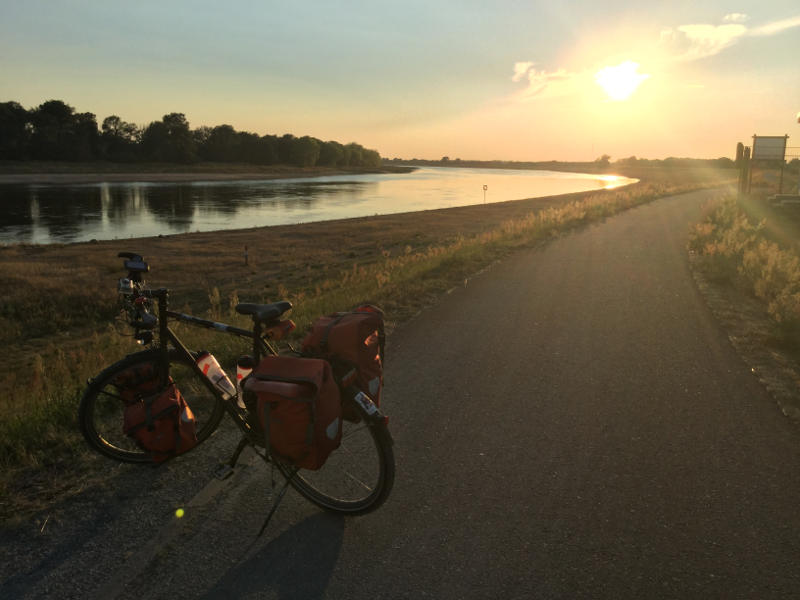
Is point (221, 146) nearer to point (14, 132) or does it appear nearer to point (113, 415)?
point (14, 132)

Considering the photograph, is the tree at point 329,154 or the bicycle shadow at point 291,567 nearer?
the bicycle shadow at point 291,567

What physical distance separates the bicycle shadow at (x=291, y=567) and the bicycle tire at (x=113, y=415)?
1.10 meters

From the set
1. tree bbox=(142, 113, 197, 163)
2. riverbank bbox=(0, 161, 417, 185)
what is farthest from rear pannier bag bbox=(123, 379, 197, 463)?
tree bbox=(142, 113, 197, 163)

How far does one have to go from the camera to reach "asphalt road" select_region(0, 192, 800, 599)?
2.93 meters

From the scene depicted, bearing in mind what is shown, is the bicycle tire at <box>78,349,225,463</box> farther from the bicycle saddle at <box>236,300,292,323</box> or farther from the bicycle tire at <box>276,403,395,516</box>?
the bicycle tire at <box>276,403,395,516</box>

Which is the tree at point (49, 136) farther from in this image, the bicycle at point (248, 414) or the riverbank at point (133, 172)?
the bicycle at point (248, 414)

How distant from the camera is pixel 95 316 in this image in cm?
1493

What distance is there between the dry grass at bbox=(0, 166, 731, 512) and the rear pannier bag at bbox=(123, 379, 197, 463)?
0.71 metres

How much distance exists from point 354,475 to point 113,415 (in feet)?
7.06

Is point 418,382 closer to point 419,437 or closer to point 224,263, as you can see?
point 419,437

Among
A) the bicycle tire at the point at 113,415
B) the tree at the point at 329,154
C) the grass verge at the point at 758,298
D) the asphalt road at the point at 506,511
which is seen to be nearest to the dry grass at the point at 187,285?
the bicycle tire at the point at 113,415

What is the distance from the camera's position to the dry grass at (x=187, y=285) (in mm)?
4739

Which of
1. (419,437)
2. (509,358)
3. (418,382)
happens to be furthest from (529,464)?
(509,358)

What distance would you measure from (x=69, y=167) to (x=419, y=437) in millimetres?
116895
